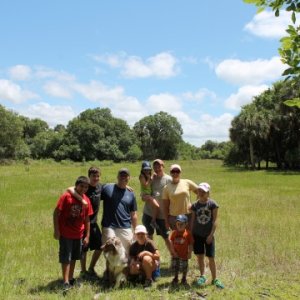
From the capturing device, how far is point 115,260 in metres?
7.02

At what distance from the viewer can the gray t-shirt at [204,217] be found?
7.25m

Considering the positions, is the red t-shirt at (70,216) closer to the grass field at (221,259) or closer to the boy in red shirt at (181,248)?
the grass field at (221,259)

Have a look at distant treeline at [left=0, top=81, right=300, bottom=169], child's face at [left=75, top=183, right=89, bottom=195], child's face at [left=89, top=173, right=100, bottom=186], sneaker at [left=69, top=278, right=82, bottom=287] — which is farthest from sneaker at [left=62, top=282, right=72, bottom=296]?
distant treeline at [left=0, top=81, right=300, bottom=169]

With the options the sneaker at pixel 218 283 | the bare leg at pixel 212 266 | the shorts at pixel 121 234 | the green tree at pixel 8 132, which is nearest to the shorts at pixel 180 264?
the bare leg at pixel 212 266

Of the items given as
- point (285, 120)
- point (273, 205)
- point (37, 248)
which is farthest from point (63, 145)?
point (37, 248)

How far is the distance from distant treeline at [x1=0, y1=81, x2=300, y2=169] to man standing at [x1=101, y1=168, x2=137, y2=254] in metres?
25.9

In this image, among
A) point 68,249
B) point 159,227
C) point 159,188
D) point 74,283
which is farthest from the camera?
point 159,227

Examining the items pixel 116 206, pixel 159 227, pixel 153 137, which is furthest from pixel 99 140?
pixel 116 206

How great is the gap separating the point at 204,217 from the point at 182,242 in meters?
0.57

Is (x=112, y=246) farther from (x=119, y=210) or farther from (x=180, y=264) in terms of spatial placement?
(x=180, y=264)

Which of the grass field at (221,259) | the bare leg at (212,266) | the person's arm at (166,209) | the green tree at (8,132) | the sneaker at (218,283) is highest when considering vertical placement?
the green tree at (8,132)

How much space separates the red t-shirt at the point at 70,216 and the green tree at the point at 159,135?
96.1 meters

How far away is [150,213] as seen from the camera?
331 inches

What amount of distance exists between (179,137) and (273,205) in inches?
3483
